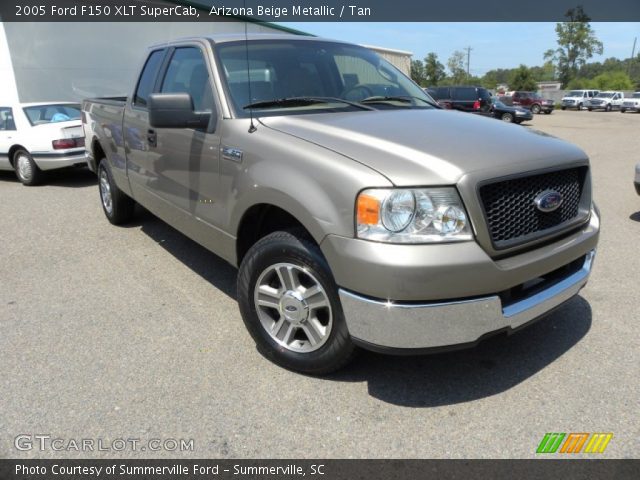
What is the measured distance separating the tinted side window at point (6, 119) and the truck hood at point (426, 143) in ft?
26.5

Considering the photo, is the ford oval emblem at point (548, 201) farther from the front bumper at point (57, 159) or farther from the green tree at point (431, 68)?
the green tree at point (431, 68)

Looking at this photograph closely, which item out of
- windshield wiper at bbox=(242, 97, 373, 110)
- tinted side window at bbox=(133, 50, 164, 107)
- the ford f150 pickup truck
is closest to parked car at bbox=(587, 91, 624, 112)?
the ford f150 pickup truck

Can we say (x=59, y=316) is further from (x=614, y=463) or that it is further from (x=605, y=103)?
(x=605, y=103)

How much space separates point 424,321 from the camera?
2.27 metres

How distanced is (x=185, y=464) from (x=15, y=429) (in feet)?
3.04

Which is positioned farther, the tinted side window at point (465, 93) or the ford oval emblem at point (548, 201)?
the tinted side window at point (465, 93)

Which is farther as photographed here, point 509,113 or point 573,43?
point 573,43

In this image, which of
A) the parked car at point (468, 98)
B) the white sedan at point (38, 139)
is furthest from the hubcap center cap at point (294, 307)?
the parked car at point (468, 98)

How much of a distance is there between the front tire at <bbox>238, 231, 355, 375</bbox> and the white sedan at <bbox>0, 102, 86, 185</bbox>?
684 cm

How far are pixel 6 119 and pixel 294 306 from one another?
8862mm

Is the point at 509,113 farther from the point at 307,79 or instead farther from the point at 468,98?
the point at 307,79

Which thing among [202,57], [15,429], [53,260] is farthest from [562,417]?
[53,260]

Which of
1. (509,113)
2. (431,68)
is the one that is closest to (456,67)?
(431,68)

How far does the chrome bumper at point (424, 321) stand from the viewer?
2.26 metres
